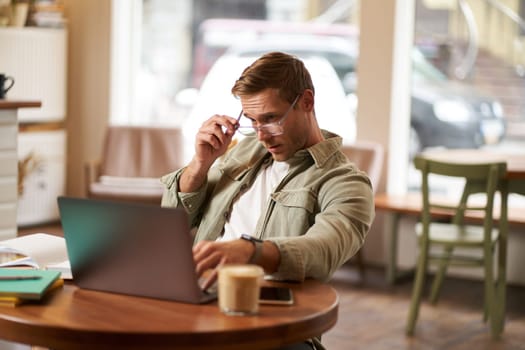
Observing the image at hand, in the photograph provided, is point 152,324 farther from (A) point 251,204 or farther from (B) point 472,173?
(B) point 472,173

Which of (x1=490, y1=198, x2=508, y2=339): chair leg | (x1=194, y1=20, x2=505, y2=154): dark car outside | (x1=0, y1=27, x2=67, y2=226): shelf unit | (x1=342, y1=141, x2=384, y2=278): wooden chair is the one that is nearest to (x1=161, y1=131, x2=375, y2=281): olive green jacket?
(x1=490, y1=198, x2=508, y2=339): chair leg

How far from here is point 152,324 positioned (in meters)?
1.69

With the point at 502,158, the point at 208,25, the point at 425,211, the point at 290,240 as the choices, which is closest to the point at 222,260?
the point at 290,240

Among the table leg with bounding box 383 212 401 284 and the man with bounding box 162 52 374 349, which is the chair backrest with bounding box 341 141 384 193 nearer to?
the table leg with bounding box 383 212 401 284

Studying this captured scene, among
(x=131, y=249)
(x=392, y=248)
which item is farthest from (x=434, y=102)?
(x=131, y=249)

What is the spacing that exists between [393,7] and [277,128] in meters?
3.76

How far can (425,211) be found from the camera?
179 inches

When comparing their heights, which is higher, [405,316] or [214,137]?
[214,137]

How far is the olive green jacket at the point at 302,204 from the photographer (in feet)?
6.62

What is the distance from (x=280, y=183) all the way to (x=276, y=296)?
55 centimetres

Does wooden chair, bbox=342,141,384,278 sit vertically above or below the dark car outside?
below

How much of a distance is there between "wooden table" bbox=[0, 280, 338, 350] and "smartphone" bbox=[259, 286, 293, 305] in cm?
2

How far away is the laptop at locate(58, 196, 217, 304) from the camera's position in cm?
178

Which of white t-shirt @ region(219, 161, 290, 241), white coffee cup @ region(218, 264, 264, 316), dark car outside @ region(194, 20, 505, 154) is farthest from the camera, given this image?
dark car outside @ region(194, 20, 505, 154)
